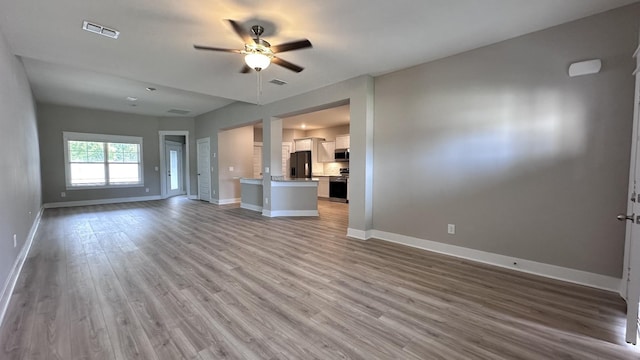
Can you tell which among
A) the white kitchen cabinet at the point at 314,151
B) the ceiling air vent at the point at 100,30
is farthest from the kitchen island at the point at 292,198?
the ceiling air vent at the point at 100,30

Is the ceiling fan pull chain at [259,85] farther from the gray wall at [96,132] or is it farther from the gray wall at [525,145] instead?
the gray wall at [96,132]

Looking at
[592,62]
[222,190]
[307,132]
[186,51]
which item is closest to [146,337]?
[186,51]

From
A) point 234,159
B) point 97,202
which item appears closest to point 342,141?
point 234,159

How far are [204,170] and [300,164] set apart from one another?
3.30 meters

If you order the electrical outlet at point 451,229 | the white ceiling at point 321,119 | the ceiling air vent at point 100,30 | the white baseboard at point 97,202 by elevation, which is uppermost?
the white ceiling at point 321,119

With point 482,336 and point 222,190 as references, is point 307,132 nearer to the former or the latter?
point 222,190

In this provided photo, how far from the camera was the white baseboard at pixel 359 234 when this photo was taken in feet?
14.0

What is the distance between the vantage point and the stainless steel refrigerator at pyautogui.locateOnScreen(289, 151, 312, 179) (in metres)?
9.52

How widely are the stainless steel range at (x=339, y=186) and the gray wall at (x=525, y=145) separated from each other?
Answer: 471 centimetres

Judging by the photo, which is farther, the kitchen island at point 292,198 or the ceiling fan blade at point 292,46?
the kitchen island at point 292,198

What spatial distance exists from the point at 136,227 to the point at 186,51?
3.56 meters

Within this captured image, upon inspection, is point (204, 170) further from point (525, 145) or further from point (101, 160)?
point (525, 145)

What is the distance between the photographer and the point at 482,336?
1843 millimetres

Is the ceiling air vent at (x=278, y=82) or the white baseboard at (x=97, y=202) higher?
the ceiling air vent at (x=278, y=82)
